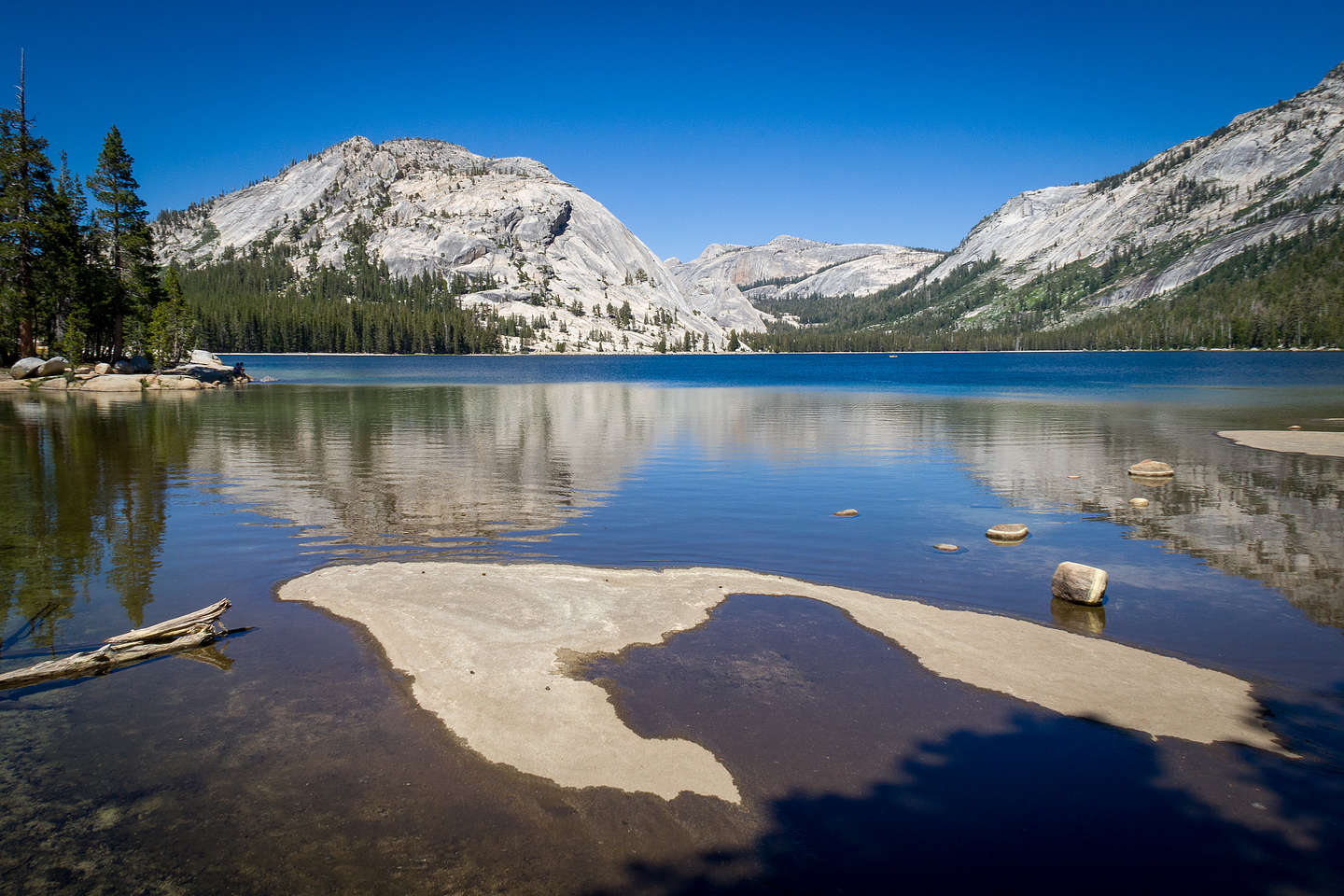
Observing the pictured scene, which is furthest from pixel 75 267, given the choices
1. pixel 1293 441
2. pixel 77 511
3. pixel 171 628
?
pixel 1293 441

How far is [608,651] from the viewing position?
1269 cm

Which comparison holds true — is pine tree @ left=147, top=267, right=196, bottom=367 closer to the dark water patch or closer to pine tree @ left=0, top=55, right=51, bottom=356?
pine tree @ left=0, top=55, right=51, bottom=356

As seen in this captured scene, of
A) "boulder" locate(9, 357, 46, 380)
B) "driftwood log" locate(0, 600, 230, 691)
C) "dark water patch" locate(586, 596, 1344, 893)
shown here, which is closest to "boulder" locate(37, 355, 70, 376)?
"boulder" locate(9, 357, 46, 380)

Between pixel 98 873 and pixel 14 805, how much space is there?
203 cm

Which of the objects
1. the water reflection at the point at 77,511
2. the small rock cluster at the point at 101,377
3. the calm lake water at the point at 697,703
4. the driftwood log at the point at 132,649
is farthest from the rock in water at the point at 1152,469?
the small rock cluster at the point at 101,377

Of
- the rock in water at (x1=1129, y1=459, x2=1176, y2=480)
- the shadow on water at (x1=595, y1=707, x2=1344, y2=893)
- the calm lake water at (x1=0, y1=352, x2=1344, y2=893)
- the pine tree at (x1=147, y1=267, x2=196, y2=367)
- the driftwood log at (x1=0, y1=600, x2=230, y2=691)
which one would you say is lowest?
the shadow on water at (x1=595, y1=707, x2=1344, y2=893)

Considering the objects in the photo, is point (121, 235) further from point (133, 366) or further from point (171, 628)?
point (171, 628)

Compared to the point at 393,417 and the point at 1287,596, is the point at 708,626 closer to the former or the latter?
the point at 1287,596

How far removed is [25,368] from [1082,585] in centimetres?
10050

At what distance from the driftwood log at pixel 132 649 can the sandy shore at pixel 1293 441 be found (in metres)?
46.7

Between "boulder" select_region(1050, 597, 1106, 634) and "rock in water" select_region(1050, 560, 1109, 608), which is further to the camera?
"rock in water" select_region(1050, 560, 1109, 608)

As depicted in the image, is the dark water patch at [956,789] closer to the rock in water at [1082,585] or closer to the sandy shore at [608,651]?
the sandy shore at [608,651]

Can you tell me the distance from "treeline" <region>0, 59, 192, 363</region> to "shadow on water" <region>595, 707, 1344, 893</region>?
96.8 metres

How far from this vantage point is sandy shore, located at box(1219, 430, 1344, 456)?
124 feet
